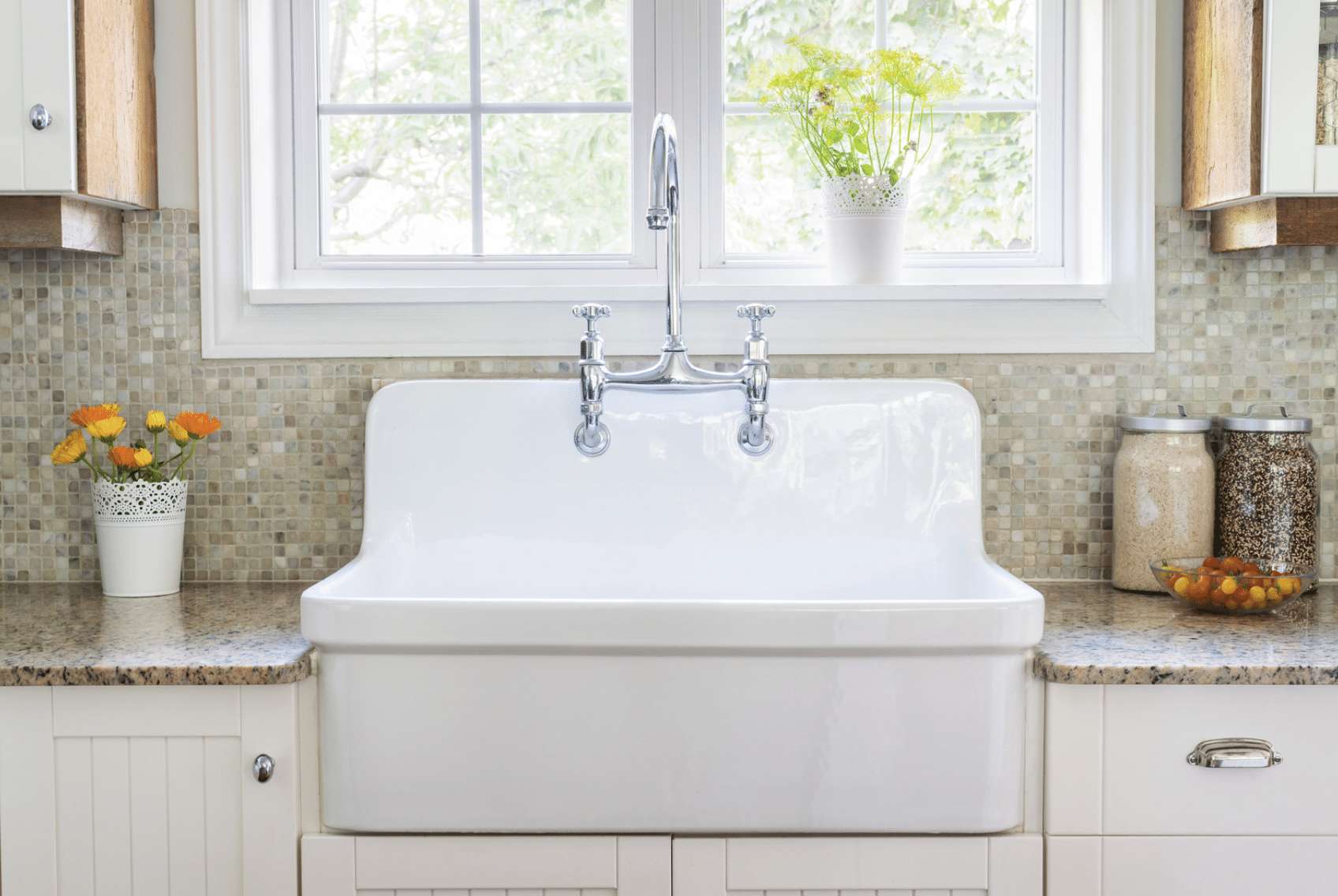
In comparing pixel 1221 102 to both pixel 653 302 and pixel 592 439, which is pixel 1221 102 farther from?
pixel 592 439

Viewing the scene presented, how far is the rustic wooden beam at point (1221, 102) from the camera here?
1337 millimetres

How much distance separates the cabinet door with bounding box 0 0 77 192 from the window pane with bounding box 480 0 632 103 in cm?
62

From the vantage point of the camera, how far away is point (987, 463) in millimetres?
1572

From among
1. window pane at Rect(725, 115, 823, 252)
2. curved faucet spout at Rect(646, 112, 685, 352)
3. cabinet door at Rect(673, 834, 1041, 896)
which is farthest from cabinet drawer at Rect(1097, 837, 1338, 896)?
window pane at Rect(725, 115, 823, 252)

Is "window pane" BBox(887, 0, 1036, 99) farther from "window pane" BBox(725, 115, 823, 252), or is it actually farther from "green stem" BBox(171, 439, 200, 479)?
"green stem" BBox(171, 439, 200, 479)

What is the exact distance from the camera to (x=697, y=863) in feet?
3.68

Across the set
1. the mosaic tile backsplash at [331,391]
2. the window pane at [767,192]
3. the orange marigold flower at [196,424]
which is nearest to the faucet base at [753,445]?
the mosaic tile backsplash at [331,391]

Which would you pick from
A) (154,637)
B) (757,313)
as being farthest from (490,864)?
(757,313)

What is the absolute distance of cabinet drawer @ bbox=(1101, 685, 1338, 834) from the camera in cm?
111

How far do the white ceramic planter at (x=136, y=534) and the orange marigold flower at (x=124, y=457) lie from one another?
27 mm

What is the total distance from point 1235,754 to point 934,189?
3.17 feet

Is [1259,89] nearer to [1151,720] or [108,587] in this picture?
[1151,720]

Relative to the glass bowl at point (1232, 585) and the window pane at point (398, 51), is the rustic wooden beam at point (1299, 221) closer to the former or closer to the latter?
the glass bowl at point (1232, 585)

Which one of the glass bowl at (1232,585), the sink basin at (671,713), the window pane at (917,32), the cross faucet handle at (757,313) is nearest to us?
the sink basin at (671,713)
